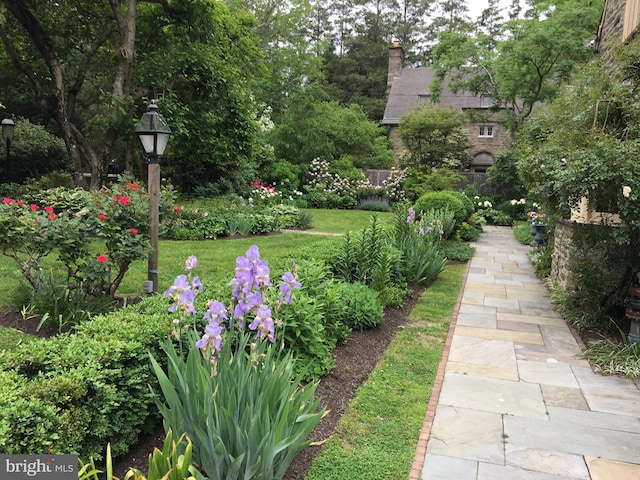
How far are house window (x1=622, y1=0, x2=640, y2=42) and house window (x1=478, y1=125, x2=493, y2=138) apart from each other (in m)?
20.6

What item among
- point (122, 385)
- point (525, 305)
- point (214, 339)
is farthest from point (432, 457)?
point (525, 305)

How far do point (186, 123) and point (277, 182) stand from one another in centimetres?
663

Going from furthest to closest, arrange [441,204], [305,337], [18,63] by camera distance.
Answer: [18,63] < [441,204] < [305,337]

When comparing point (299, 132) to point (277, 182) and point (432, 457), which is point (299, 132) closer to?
point (277, 182)

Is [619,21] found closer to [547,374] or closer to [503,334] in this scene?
[503,334]

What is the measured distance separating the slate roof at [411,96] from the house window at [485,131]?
1424 millimetres

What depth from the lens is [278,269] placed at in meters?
4.57

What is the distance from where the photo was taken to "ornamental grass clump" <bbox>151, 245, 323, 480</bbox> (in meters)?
2.10

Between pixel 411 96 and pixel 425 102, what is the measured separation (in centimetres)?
129

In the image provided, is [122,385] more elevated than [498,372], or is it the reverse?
[122,385]

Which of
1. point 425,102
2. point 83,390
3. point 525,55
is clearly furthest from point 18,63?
point 425,102

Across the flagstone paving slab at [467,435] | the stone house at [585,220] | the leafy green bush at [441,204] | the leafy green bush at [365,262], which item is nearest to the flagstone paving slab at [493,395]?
the flagstone paving slab at [467,435]

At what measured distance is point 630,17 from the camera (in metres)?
6.66

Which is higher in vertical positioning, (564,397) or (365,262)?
(365,262)
